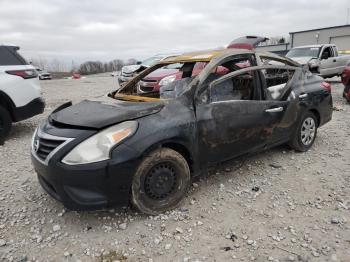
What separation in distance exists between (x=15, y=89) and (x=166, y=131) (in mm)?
3979

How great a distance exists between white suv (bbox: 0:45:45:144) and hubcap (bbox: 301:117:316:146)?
15.6 ft

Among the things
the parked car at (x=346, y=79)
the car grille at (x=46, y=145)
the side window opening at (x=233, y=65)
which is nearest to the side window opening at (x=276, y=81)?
the side window opening at (x=233, y=65)

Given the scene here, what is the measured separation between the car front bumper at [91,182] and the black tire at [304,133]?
8.91 feet

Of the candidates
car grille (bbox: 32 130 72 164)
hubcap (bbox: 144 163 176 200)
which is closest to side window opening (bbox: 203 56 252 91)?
hubcap (bbox: 144 163 176 200)

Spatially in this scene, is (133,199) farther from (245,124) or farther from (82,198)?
(245,124)

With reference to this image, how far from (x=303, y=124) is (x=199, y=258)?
2862 millimetres

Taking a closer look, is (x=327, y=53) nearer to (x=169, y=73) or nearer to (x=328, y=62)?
(x=328, y=62)

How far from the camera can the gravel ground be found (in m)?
2.71

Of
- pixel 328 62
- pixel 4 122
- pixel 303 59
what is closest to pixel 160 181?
pixel 4 122

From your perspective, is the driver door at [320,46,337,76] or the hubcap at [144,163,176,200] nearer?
the hubcap at [144,163,176,200]

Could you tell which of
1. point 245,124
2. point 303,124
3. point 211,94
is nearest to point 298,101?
point 303,124

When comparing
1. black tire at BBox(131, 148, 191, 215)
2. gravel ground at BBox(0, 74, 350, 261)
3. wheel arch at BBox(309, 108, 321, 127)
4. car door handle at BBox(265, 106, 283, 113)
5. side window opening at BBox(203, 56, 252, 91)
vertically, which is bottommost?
gravel ground at BBox(0, 74, 350, 261)

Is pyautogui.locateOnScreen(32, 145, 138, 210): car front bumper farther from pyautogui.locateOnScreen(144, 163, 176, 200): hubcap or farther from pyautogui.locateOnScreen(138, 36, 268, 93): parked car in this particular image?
pyautogui.locateOnScreen(138, 36, 268, 93): parked car

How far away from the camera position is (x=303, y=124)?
4.66m
